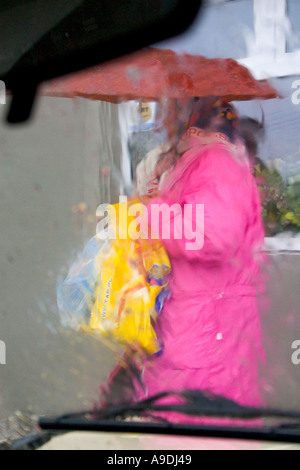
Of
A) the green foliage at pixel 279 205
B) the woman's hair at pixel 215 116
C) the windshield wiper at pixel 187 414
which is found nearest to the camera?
the windshield wiper at pixel 187 414

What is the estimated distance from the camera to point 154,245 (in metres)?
1.59

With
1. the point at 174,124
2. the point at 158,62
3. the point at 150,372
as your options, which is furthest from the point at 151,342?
the point at 158,62

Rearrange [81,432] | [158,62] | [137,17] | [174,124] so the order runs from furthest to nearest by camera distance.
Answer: [174,124], [158,62], [137,17], [81,432]

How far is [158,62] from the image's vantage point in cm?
163

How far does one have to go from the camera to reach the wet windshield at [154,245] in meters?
1.53

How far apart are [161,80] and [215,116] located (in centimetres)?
20

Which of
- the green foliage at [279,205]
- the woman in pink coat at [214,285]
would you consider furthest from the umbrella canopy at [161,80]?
the green foliage at [279,205]

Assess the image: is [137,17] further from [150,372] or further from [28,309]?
[150,372]

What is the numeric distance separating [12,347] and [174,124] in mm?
840

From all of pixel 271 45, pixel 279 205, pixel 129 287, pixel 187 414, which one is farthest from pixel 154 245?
pixel 271 45

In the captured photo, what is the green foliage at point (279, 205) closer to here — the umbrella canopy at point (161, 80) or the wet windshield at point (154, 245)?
the wet windshield at point (154, 245)

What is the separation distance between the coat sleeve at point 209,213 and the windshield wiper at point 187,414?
40cm

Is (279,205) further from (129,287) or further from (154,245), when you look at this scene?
(129,287)

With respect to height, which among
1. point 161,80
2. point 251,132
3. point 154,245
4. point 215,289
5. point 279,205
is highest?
point 161,80
